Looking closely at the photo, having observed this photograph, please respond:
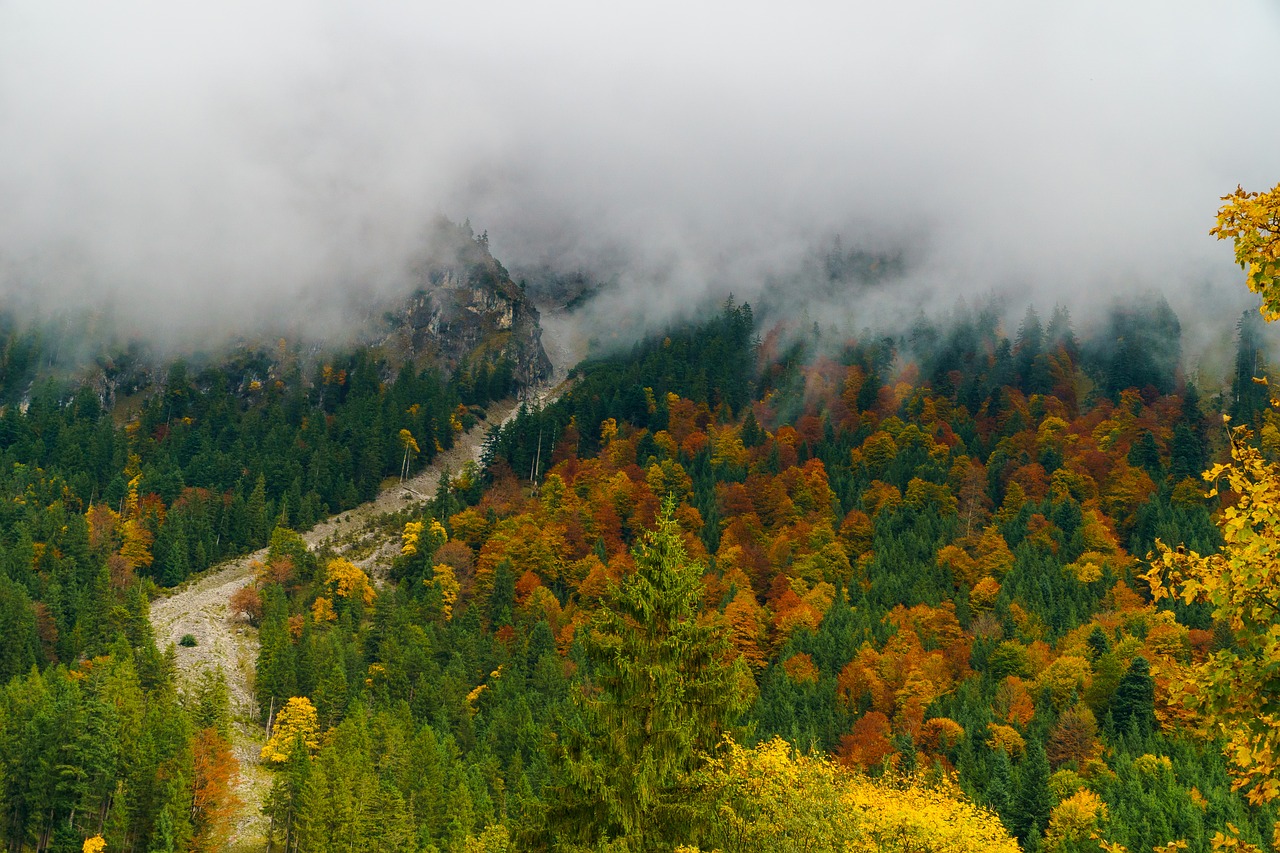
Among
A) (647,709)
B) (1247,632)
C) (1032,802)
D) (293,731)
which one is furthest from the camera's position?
(293,731)

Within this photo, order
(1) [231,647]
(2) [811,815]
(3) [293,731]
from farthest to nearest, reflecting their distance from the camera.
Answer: (1) [231,647] → (3) [293,731] → (2) [811,815]

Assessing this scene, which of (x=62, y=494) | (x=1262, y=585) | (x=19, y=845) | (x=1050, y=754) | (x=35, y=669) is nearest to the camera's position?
(x=1262, y=585)

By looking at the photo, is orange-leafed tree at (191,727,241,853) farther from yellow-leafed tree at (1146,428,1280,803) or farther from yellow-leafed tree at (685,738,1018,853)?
yellow-leafed tree at (1146,428,1280,803)

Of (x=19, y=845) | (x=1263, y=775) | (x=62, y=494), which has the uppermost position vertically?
(x=62, y=494)

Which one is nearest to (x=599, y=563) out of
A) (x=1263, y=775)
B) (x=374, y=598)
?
(x=374, y=598)

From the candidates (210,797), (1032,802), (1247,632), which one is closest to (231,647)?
(210,797)

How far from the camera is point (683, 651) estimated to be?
30.4 meters

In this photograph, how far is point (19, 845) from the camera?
3339 inches

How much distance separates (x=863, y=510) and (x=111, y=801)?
352 ft

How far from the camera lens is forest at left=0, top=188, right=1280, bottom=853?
2961cm

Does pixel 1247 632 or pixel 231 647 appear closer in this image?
pixel 1247 632

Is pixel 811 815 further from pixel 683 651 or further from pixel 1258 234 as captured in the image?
pixel 1258 234

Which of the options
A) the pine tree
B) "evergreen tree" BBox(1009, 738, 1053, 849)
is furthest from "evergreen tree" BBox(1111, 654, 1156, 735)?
the pine tree

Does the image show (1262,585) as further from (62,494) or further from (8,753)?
A: (62,494)
